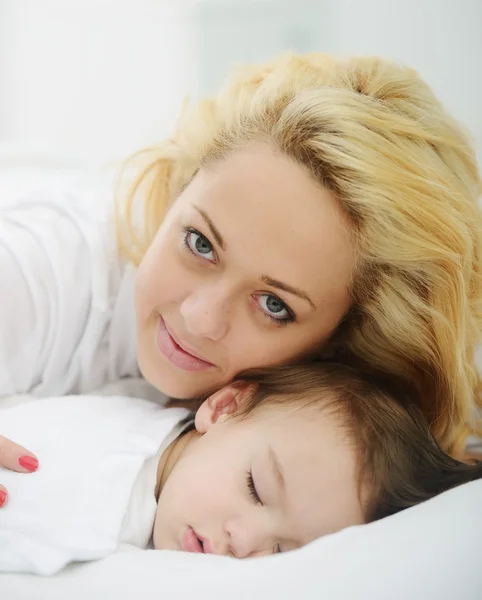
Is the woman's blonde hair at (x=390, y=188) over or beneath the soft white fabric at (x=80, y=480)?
over

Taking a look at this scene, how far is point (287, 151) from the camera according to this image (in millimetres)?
882

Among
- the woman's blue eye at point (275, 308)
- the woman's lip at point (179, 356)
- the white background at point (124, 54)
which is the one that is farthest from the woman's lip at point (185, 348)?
the white background at point (124, 54)

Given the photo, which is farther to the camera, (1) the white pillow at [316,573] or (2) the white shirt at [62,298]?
(2) the white shirt at [62,298]

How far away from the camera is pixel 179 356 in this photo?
0.95m

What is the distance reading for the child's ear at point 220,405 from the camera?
91 centimetres

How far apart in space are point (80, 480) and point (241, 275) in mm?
307

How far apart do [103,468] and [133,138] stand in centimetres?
92

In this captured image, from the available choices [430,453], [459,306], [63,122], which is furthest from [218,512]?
[63,122]

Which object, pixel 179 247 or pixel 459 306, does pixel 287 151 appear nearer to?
pixel 179 247

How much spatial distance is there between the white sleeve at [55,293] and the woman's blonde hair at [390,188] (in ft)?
0.55

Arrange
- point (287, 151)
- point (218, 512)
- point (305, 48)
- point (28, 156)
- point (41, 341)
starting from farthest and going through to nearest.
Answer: point (28, 156)
point (305, 48)
point (41, 341)
point (287, 151)
point (218, 512)

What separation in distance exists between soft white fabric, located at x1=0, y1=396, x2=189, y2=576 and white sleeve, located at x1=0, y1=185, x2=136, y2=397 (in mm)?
137

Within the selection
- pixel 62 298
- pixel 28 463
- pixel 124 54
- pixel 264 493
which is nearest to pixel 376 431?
pixel 264 493

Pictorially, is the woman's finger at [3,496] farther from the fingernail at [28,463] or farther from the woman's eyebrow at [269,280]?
the woman's eyebrow at [269,280]
